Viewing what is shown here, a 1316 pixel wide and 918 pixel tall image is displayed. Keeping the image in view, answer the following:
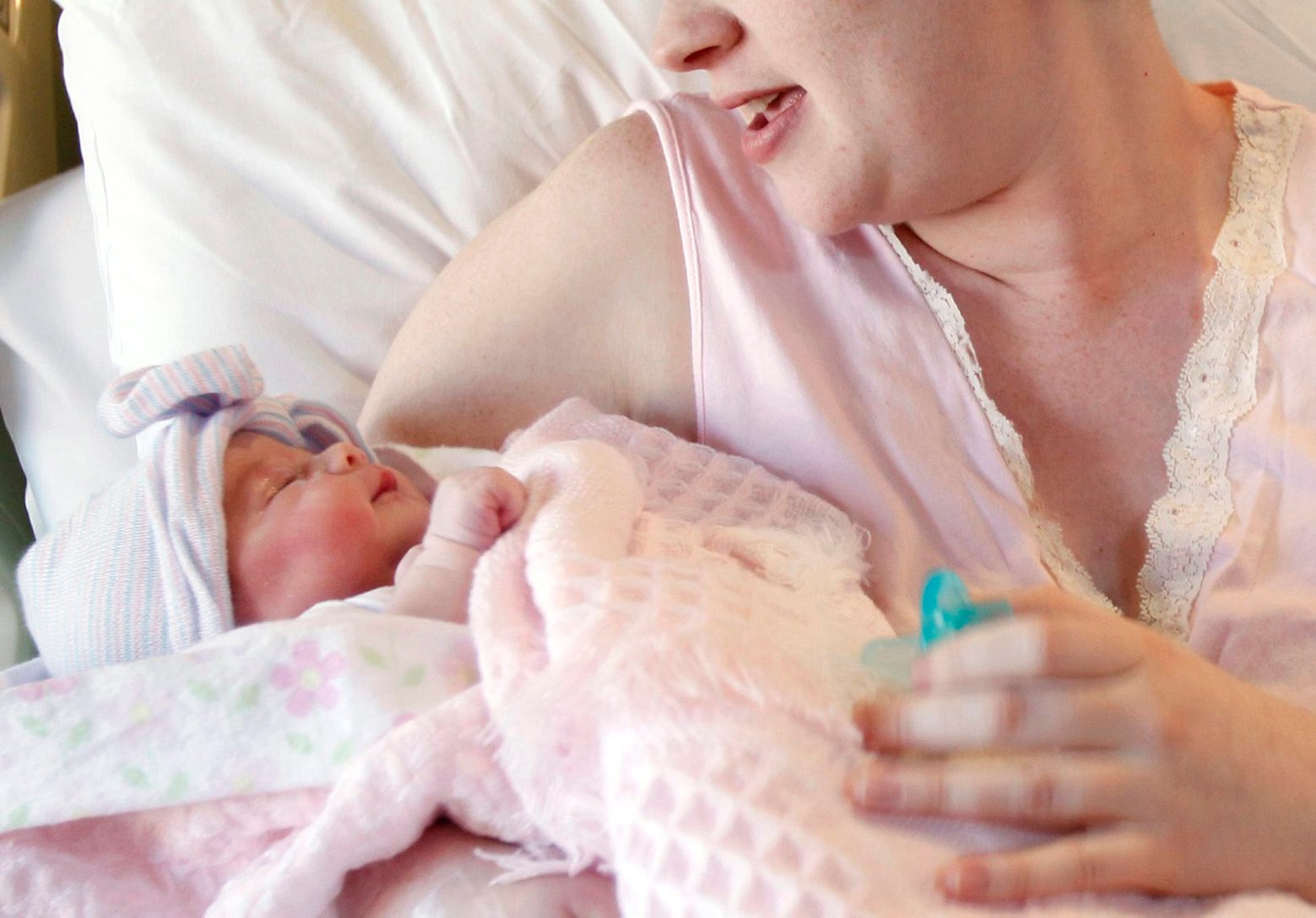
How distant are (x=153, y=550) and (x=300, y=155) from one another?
2.24ft

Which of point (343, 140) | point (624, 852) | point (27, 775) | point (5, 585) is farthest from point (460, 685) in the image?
point (343, 140)

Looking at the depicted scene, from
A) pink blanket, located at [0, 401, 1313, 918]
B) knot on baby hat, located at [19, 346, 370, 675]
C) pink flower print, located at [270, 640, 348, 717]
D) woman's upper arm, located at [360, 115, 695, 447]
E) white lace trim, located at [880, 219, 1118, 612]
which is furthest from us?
woman's upper arm, located at [360, 115, 695, 447]

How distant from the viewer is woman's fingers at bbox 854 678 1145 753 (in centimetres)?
71

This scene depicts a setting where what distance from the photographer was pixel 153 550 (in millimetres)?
993

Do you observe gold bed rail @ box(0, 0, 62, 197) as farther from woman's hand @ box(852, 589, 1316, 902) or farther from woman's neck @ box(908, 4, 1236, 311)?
woman's hand @ box(852, 589, 1316, 902)

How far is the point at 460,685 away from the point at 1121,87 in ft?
2.83

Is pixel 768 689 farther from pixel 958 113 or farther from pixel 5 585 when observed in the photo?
pixel 5 585

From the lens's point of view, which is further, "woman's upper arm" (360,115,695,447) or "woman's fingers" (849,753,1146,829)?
"woman's upper arm" (360,115,695,447)

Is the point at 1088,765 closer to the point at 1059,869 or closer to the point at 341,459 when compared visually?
the point at 1059,869

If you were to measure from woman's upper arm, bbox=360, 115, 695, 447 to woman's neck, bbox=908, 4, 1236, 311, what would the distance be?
0.94 ft

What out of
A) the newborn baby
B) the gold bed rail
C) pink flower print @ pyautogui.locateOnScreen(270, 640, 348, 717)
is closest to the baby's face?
the newborn baby

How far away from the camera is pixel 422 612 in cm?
91

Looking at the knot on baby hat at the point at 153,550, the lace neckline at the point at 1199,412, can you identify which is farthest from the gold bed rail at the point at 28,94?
the lace neckline at the point at 1199,412

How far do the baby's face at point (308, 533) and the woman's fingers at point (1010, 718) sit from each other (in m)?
0.50
